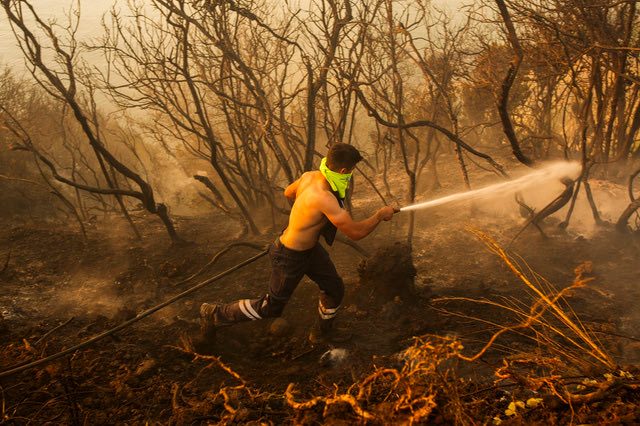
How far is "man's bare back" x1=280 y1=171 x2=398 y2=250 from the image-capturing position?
2682 millimetres

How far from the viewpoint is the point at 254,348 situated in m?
3.16

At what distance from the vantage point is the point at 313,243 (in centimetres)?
296

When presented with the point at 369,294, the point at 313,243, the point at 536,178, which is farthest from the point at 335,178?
the point at 536,178

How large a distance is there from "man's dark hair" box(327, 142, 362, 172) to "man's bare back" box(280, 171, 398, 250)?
7.5 inches

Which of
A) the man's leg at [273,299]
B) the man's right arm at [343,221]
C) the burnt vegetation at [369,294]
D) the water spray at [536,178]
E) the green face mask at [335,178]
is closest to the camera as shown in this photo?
the burnt vegetation at [369,294]

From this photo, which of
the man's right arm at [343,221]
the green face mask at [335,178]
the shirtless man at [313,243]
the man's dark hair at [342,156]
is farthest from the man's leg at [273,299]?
the man's dark hair at [342,156]

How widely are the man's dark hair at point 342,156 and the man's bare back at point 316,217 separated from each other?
0.19 metres

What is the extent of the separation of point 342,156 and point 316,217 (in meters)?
0.55

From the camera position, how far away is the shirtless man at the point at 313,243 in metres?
2.71

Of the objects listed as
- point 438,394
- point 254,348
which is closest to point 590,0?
point 438,394

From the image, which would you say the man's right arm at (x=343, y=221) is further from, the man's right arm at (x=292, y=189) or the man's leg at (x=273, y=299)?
the man's right arm at (x=292, y=189)

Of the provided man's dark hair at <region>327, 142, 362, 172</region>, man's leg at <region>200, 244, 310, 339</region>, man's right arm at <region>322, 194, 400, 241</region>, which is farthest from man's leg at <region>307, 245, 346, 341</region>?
man's dark hair at <region>327, 142, 362, 172</region>

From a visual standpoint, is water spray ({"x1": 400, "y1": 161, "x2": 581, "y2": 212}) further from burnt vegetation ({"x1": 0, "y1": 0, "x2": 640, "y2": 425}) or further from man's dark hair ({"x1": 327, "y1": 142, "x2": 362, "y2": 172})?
man's dark hair ({"x1": 327, "y1": 142, "x2": 362, "y2": 172})

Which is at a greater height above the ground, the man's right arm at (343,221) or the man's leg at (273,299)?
the man's right arm at (343,221)
